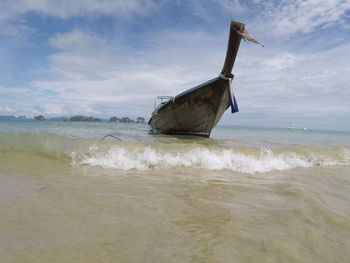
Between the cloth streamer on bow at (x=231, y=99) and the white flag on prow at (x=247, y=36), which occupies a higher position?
the white flag on prow at (x=247, y=36)

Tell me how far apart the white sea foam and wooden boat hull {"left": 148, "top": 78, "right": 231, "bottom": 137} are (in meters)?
3.52

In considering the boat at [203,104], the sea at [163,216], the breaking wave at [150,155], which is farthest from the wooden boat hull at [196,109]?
the sea at [163,216]

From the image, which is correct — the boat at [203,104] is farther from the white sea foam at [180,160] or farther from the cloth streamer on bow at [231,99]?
the white sea foam at [180,160]

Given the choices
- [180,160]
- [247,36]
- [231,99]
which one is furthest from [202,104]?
[180,160]

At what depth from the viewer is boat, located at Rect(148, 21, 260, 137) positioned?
751cm

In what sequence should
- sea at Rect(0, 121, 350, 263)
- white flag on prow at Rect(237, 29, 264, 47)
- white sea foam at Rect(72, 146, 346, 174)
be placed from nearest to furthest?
sea at Rect(0, 121, 350, 263), white sea foam at Rect(72, 146, 346, 174), white flag on prow at Rect(237, 29, 264, 47)

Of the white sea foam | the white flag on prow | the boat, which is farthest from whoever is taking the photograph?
the boat

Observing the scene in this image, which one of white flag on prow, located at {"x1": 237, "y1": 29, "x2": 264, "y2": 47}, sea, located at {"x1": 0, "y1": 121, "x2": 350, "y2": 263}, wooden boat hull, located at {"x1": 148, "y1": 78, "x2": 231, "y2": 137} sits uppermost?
white flag on prow, located at {"x1": 237, "y1": 29, "x2": 264, "y2": 47}

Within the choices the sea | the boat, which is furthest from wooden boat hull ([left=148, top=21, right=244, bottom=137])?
the sea

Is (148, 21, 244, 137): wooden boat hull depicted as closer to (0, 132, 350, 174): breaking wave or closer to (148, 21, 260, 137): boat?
(148, 21, 260, 137): boat

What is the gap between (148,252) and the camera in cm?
139

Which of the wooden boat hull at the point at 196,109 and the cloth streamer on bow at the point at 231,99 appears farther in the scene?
the wooden boat hull at the point at 196,109

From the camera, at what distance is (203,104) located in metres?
9.41

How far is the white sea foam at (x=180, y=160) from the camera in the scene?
15.3ft
